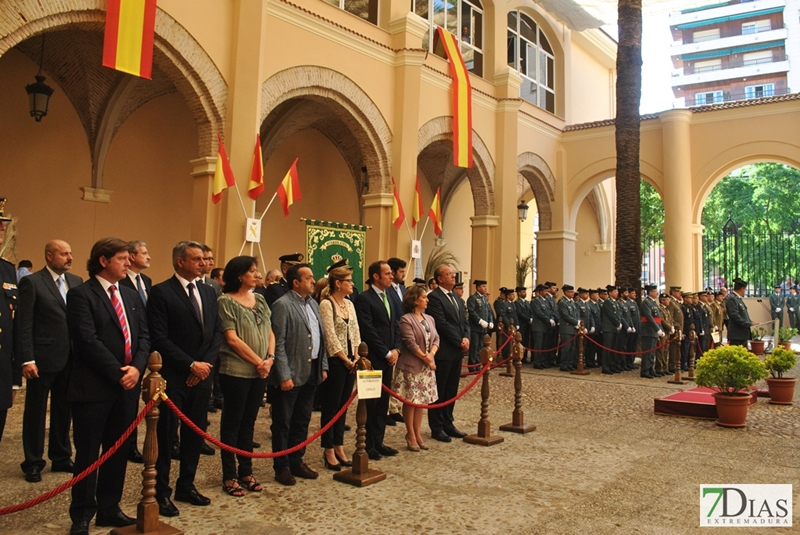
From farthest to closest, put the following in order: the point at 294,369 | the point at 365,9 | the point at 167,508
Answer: the point at 365,9
the point at 294,369
the point at 167,508

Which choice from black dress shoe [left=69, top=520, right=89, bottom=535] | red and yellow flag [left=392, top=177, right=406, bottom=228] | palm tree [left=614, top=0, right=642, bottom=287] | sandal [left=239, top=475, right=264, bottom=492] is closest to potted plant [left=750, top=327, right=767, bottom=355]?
palm tree [left=614, top=0, right=642, bottom=287]

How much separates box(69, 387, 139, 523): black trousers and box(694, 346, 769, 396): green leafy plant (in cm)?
614

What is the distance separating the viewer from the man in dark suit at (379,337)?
568 centimetres

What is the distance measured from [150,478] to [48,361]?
5.63ft

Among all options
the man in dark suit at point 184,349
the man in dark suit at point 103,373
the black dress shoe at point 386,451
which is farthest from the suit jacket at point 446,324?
the man in dark suit at point 103,373

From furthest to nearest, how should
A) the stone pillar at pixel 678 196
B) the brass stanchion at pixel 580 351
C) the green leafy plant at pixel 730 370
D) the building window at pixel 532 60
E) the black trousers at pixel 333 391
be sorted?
the building window at pixel 532 60, the stone pillar at pixel 678 196, the brass stanchion at pixel 580 351, the green leafy plant at pixel 730 370, the black trousers at pixel 333 391

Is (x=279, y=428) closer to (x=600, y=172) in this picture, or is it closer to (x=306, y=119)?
(x=306, y=119)

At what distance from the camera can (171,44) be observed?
9.83 meters

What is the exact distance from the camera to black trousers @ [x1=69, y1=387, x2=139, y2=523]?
12.1 ft

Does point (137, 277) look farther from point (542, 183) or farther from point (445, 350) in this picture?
point (542, 183)

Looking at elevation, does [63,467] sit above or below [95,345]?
below

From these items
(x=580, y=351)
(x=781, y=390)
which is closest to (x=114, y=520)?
(x=781, y=390)

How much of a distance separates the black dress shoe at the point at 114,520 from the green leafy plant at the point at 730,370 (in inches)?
243

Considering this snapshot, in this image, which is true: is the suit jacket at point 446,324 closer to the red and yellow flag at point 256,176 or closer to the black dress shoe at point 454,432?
the black dress shoe at point 454,432
